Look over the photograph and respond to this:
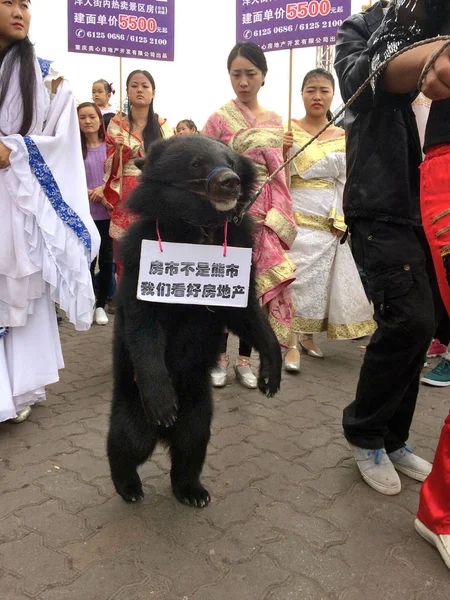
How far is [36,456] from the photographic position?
2.68 meters

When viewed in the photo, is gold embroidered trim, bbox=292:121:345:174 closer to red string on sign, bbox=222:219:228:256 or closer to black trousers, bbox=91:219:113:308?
black trousers, bbox=91:219:113:308

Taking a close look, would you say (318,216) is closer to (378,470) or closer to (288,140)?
(288,140)

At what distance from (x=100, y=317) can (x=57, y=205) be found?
2.75 metres

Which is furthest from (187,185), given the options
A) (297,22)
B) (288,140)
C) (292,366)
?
(297,22)

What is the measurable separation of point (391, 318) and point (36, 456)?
1.89 metres

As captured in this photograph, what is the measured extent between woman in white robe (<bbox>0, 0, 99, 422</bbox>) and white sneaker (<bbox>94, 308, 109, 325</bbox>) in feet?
7.81

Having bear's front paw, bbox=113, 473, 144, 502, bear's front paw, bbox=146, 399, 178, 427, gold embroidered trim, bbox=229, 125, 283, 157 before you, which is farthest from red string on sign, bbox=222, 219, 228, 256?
gold embroidered trim, bbox=229, 125, 283, 157

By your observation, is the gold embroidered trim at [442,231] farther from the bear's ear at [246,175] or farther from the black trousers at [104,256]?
the black trousers at [104,256]

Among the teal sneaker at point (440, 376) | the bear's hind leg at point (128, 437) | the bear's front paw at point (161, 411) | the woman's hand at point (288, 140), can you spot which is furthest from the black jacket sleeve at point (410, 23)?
the teal sneaker at point (440, 376)

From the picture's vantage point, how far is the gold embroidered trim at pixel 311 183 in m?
4.29

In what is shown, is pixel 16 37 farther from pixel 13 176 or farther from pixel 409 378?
pixel 409 378

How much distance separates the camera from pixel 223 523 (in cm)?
212

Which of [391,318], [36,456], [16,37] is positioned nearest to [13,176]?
[16,37]

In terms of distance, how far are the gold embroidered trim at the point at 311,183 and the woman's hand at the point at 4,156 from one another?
233cm
